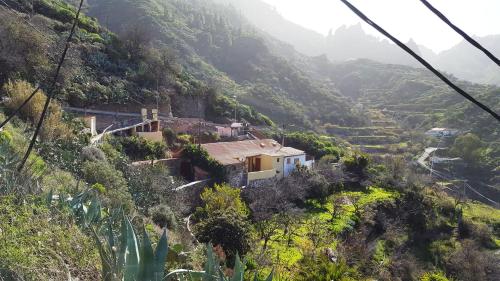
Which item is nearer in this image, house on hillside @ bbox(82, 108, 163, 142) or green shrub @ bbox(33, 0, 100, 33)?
house on hillside @ bbox(82, 108, 163, 142)

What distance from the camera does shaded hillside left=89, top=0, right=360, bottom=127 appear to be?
5144 cm

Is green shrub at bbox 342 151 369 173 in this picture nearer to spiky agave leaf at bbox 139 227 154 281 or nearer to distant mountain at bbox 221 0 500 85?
spiky agave leaf at bbox 139 227 154 281

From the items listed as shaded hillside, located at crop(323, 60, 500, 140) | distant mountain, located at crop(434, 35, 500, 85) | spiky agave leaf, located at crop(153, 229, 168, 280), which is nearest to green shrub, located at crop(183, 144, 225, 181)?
spiky agave leaf, located at crop(153, 229, 168, 280)

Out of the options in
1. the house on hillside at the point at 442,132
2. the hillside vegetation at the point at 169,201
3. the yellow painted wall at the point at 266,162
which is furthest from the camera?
the house on hillside at the point at 442,132

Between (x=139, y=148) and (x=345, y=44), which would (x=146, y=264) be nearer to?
(x=139, y=148)

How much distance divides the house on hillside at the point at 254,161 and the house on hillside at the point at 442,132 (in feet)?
93.4

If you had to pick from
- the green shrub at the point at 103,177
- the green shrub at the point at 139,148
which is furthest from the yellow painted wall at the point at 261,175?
the green shrub at the point at 103,177

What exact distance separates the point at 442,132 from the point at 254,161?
1338 inches

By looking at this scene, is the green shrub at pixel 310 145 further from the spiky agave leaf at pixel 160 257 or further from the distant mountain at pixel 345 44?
the distant mountain at pixel 345 44

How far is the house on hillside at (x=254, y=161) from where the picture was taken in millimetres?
21672

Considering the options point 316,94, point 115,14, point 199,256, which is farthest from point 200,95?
point 115,14

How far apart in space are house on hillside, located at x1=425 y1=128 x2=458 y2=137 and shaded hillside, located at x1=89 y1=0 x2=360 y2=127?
30.8 ft

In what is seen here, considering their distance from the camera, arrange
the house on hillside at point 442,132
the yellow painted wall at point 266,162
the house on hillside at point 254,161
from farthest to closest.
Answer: the house on hillside at point 442,132
the yellow painted wall at point 266,162
the house on hillside at point 254,161

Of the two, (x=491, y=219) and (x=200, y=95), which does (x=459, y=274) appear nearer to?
(x=491, y=219)
